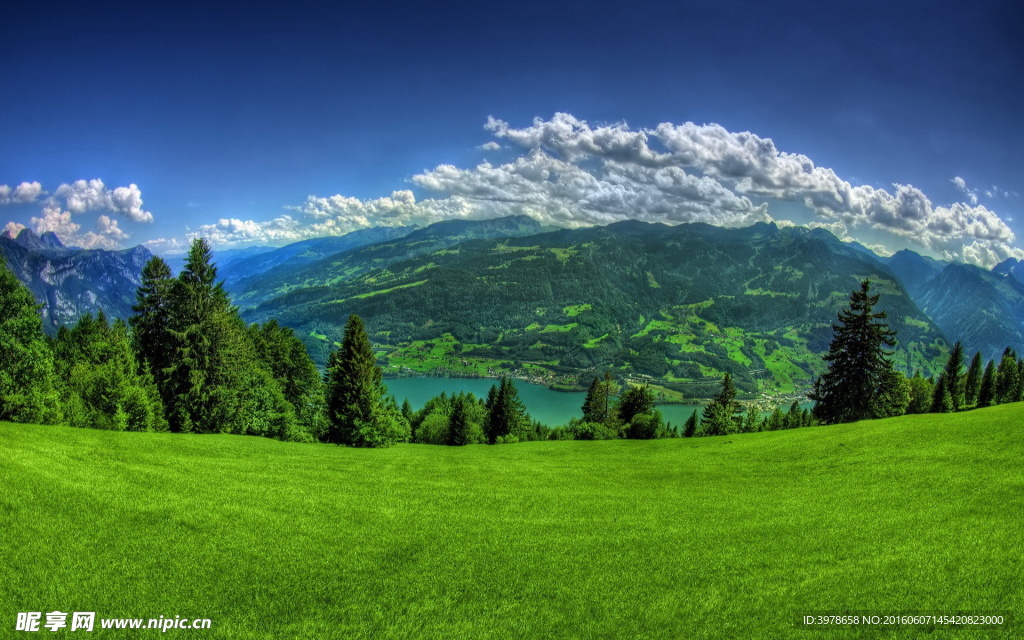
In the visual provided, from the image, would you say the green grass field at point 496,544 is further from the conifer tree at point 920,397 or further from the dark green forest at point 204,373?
the conifer tree at point 920,397

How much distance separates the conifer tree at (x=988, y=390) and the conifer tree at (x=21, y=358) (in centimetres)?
11110

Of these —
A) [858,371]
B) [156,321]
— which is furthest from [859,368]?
[156,321]

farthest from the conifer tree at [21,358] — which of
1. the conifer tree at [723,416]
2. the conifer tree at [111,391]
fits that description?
the conifer tree at [723,416]

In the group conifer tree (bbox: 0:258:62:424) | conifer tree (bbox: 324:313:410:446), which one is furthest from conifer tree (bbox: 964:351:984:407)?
conifer tree (bbox: 0:258:62:424)

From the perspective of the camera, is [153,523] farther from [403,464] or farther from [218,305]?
[218,305]

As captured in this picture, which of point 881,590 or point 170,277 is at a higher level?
point 170,277

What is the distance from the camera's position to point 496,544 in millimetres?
13125

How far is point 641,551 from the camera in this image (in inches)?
503

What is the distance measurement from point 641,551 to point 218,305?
3637 centimetres

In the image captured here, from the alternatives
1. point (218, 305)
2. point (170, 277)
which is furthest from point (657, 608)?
point (170, 277)

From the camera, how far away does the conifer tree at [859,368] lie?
42.1m

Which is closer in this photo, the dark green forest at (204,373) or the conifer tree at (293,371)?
the dark green forest at (204,373)

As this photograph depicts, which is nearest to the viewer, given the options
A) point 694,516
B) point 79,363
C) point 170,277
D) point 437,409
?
point 694,516

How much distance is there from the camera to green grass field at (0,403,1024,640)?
9172mm
